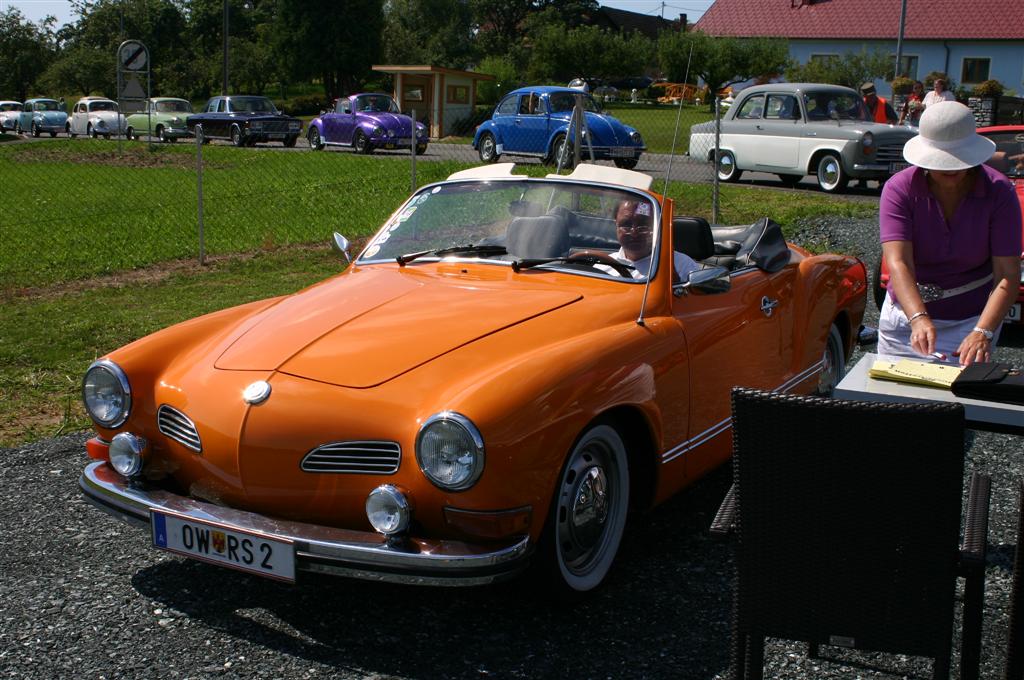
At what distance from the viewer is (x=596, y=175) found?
5359 mm

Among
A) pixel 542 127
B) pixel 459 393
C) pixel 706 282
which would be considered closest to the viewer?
pixel 459 393

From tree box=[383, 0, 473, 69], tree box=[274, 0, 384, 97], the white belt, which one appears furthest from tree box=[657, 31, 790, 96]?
tree box=[383, 0, 473, 69]

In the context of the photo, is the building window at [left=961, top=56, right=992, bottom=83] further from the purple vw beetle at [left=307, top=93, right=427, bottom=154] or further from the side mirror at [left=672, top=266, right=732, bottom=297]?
the side mirror at [left=672, top=266, right=732, bottom=297]

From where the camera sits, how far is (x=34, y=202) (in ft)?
59.7

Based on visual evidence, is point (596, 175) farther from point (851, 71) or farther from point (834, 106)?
point (851, 71)

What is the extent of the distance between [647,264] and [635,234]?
0.52 feet

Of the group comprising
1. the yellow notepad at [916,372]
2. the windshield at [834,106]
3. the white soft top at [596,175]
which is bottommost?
the yellow notepad at [916,372]

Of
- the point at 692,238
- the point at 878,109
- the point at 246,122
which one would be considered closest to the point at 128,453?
the point at 692,238

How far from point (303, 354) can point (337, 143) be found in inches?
997

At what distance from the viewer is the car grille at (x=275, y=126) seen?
31438 millimetres

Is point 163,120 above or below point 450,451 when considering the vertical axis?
above

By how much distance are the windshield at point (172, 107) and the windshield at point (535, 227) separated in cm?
3323

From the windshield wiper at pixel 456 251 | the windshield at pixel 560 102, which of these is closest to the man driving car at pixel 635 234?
the windshield wiper at pixel 456 251

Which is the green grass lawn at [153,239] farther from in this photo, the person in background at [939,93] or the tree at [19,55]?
the tree at [19,55]
